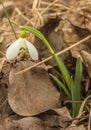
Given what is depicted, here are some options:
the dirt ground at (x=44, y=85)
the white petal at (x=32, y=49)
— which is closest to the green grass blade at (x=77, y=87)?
the dirt ground at (x=44, y=85)

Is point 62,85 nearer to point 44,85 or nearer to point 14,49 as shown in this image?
point 44,85

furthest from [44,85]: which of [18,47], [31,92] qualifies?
[18,47]

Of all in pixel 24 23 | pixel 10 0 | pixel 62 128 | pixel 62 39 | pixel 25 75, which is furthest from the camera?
pixel 10 0

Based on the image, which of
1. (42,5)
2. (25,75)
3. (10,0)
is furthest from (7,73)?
(10,0)

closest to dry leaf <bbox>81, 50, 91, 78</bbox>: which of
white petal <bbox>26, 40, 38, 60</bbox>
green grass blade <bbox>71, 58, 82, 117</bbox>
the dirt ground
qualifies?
the dirt ground

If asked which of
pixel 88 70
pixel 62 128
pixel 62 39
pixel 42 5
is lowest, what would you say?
pixel 62 128

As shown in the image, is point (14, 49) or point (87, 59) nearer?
point (14, 49)

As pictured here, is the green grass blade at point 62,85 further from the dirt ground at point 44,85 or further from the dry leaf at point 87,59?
the dry leaf at point 87,59

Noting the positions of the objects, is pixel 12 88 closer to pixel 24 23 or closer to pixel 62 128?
pixel 62 128
